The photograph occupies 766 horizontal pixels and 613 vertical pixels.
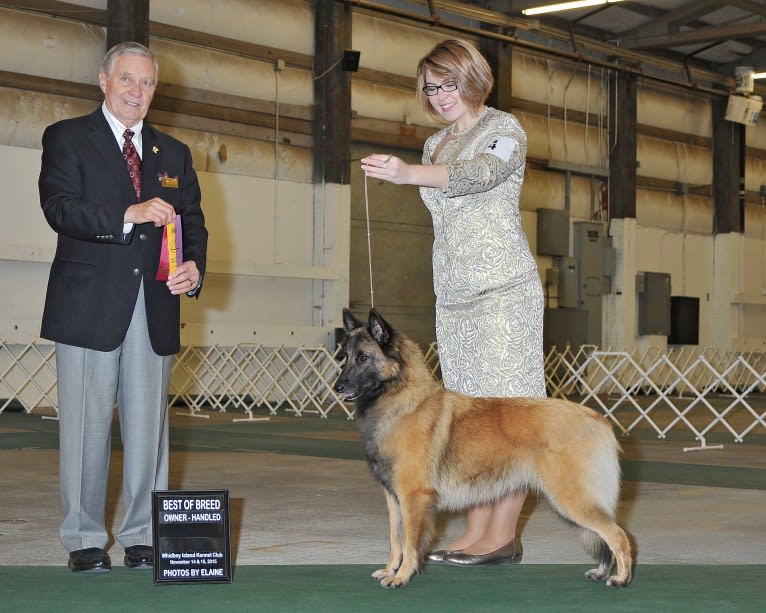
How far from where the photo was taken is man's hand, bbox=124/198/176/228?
3.17 meters

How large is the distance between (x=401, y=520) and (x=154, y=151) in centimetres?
132

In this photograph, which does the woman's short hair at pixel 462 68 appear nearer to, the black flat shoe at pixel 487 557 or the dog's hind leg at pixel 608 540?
the dog's hind leg at pixel 608 540

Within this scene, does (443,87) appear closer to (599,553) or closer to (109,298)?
(109,298)

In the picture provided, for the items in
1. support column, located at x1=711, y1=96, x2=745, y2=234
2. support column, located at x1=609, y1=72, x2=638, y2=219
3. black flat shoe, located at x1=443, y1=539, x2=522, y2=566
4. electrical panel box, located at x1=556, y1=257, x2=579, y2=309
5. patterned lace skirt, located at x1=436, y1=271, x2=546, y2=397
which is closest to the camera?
patterned lace skirt, located at x1=436, y1=271, x2=546, y2=397

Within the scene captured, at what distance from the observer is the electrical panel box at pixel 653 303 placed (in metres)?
17.3

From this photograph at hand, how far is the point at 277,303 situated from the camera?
13.5 m

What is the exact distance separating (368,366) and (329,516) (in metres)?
1.84

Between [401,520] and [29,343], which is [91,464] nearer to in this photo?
[401,520]

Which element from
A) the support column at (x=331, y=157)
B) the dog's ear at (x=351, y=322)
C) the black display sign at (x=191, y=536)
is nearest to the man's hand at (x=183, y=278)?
the dog's ear at (x=351, y=322)

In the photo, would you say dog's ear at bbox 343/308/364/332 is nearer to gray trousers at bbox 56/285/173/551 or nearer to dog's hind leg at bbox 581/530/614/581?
gray trousers at bbox 56/285/173/551

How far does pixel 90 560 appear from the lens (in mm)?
3371

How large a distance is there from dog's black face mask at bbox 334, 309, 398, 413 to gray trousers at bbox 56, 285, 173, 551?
1.79 feet

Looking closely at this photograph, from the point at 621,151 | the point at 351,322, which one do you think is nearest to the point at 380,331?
the point at 351,322

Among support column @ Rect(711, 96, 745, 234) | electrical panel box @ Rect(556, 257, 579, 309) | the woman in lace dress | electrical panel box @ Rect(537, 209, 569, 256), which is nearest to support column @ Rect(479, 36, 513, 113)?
electrical panel box @ Rect(537, 209, 569, 256)
